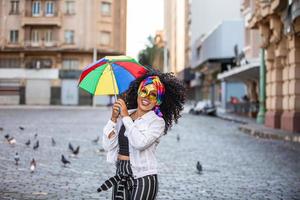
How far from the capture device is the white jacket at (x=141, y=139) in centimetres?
393

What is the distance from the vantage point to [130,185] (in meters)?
4.07

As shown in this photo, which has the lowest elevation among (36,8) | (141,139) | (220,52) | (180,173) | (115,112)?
(180,173)

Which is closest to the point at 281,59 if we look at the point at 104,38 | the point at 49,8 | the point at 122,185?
the point at 122,185

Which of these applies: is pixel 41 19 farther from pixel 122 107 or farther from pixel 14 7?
pixel 122 107

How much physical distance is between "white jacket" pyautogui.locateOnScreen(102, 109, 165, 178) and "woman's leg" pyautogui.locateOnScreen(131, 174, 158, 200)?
0.04 metres

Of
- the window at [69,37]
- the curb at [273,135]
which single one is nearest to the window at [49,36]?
the window at [69,37]

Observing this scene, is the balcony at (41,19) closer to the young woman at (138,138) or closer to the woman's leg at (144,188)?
the young woman at (138,138)

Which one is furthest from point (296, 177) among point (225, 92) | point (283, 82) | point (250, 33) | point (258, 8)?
point (225, 92)

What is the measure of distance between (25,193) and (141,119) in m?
4.03

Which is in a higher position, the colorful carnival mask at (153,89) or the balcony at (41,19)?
the balcony at (41,19)

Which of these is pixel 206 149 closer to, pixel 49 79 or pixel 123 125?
pixel 123 125

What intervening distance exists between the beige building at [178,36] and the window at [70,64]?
22.5 metres

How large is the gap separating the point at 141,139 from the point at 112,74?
27.4 inches

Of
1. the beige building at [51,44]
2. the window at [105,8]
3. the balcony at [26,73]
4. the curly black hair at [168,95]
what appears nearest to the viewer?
the curly black hair at [168,95]
